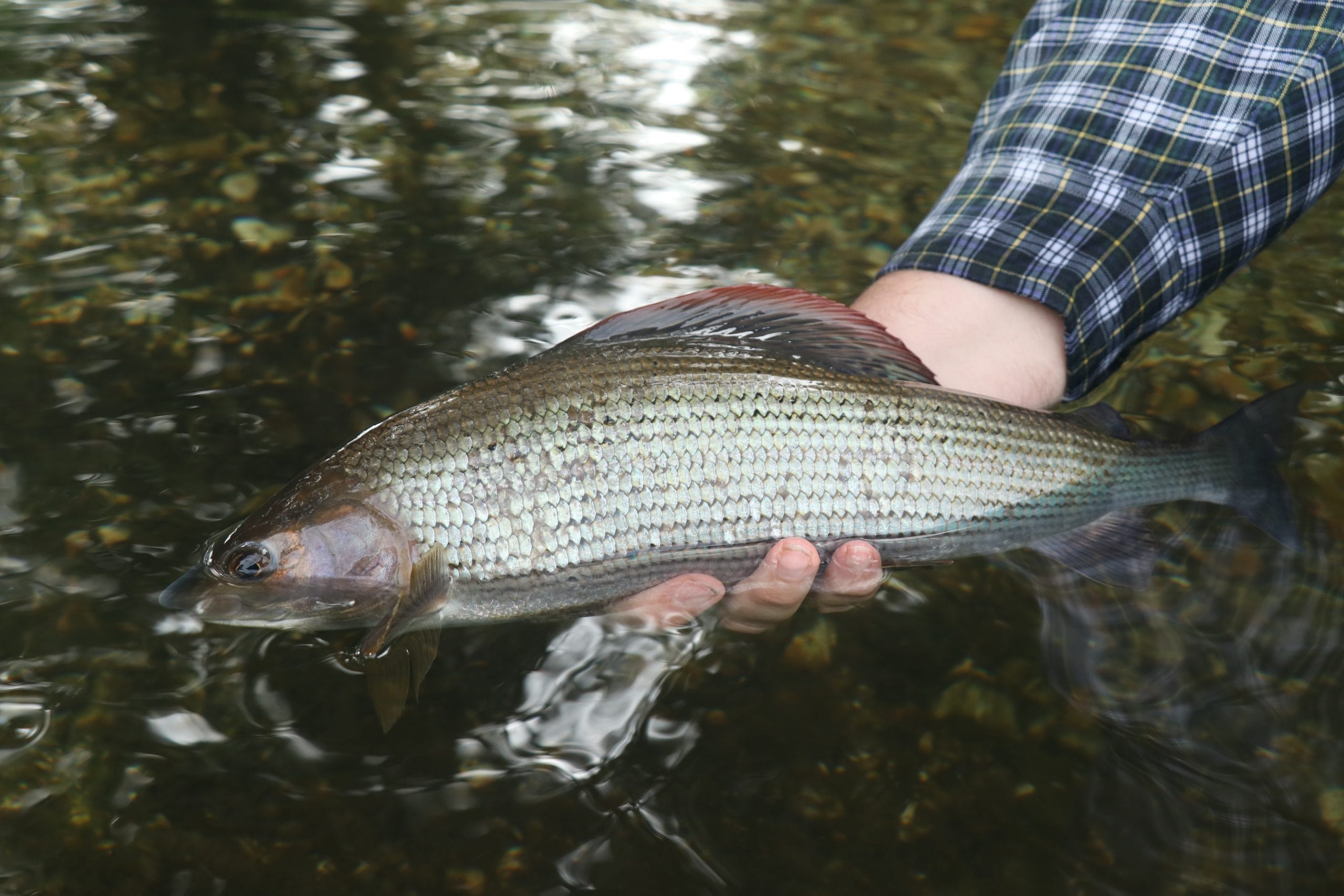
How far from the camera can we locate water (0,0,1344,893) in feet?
9.49

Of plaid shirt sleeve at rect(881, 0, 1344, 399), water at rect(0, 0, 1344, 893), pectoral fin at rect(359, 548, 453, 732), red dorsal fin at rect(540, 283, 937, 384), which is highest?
plaid shirt sleeve at rect(881, 0, 1344, 399)

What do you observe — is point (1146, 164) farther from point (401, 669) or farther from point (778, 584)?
point (401, 669)

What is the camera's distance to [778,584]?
2.73 meters

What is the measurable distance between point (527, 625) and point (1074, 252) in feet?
6.93

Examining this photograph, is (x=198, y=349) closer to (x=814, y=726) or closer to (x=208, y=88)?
(x=208, y=88)

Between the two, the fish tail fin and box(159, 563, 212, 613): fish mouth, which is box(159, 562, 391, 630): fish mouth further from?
the fish tail fin

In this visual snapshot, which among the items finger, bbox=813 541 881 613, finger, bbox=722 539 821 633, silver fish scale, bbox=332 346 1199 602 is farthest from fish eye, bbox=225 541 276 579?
finger, bbox=813 541 881 613

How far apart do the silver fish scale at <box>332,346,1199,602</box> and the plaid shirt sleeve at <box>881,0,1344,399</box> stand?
2.28 ft

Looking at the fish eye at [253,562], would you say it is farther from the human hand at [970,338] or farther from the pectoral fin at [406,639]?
the human hand at [970,338]

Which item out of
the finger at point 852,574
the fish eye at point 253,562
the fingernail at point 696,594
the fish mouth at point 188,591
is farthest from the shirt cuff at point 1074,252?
the fish mouth at point 188,591

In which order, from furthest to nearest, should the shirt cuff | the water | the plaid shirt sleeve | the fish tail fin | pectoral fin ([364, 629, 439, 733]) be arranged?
the shirt cuff → the plaid shirt sleeve → the fish tail fin → the water → pectoral fin ([364, 629, 439, 733])

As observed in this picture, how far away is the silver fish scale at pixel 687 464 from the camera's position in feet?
8.71

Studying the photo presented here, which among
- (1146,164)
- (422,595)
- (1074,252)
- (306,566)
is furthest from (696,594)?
(1146,164)

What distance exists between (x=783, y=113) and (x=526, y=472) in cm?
440
